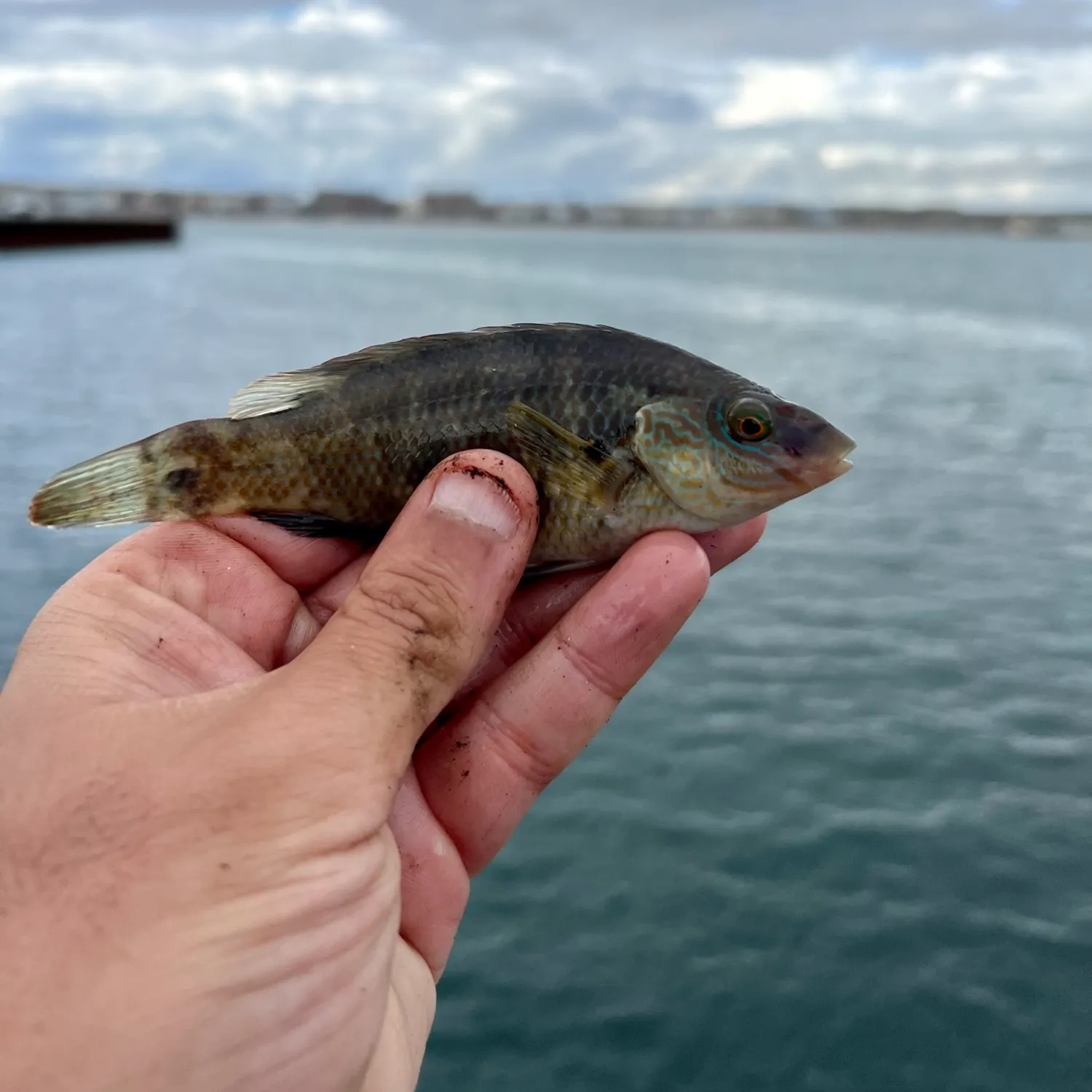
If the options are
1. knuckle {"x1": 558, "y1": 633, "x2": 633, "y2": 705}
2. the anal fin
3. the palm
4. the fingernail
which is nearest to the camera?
the fingernail

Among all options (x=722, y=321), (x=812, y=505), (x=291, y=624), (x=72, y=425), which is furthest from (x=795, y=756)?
(x=722, y=321)

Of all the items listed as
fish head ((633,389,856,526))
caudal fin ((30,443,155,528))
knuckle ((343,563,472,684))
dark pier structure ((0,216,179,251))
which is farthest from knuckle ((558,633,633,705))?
dark pier structure ((0,216,179,251))

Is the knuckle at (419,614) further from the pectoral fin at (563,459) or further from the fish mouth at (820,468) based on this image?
the fish mouth at (820,468)

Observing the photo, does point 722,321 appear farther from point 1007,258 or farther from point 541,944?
point 1007,258

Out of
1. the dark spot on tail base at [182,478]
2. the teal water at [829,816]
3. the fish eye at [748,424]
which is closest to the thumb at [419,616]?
the fish eye at [748,424]

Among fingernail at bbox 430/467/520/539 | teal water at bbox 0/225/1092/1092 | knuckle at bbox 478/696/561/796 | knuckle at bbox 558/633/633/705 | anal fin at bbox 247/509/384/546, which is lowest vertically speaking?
teal water at bbox 0/225/1092/1092

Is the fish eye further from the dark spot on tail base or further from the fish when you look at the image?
the dark spot on tail base
